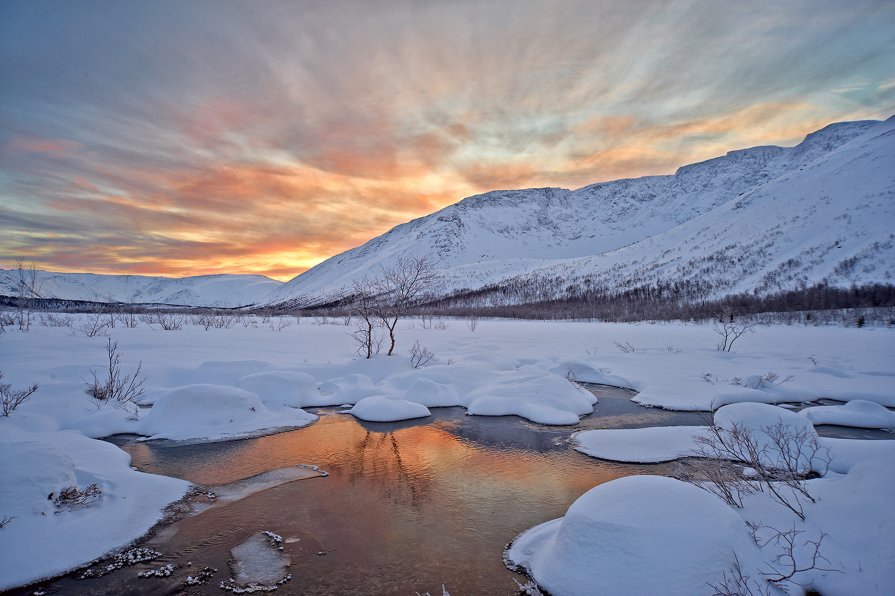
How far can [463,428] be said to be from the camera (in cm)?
955

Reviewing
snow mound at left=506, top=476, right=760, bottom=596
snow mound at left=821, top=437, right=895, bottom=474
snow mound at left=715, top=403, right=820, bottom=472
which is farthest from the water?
snow mound at left=821, top=437, right=895, bottom=474

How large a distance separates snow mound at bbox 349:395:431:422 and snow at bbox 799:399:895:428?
8393 millimetres

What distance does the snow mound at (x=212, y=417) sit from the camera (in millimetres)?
8805

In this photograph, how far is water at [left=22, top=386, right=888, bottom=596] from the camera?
4312mm

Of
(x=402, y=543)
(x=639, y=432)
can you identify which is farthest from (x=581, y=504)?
(x=639, y=432)

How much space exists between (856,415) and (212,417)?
14.0 metres

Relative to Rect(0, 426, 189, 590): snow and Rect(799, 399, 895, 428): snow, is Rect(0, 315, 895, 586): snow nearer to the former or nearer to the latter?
Rect(0, 426, 189, 590): snow

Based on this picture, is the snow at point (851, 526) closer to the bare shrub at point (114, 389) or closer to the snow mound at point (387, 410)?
the snow mound at point (387, 410)

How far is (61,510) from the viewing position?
5.01 meters

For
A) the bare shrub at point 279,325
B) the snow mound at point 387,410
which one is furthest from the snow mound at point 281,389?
the bare shrub at point 279,325

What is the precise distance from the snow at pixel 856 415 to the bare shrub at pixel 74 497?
12420 mm

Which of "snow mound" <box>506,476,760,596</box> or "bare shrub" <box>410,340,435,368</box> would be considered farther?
"bare shrub" <box>410,340,435,368</box>

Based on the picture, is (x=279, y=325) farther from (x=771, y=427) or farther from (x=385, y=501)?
(x=771, y=427)

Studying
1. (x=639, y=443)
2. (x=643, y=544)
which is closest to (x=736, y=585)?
(x=643, y=544)
